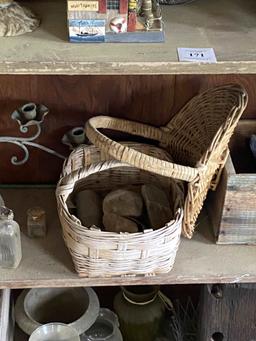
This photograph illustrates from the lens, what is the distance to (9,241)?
134 cm

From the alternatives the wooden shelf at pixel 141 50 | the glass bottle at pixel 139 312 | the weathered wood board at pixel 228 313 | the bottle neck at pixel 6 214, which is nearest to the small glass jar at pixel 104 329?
the glass bottle at pixel 139 312

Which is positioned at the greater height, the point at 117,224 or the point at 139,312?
the point at 117,224

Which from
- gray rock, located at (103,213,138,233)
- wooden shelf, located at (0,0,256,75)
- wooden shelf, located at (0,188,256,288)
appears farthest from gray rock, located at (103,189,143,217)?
wooden shelf, located at (0,0,256,75)

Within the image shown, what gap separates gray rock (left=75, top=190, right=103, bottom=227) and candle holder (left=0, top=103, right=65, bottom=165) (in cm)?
15

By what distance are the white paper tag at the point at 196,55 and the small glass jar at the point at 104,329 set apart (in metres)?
0.74

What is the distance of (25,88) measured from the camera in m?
1.43

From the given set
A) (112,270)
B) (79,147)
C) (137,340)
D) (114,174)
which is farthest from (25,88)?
(137,340)

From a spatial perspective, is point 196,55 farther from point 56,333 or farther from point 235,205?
point 56,333

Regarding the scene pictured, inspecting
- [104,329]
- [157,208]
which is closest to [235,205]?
[157,208]

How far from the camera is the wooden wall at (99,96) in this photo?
1.43 m

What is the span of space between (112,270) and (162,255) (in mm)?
102

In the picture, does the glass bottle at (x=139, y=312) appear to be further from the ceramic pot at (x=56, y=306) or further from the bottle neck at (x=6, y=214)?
the bottle neck at (x=6, y=214)

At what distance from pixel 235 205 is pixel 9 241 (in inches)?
18.1

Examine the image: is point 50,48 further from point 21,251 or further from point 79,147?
point 21,251
